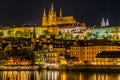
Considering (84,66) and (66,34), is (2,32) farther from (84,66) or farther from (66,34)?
(84,66)

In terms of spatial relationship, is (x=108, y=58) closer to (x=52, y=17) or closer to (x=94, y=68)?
(x=94, y=68)

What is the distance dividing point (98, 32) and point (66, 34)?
417 centimetres

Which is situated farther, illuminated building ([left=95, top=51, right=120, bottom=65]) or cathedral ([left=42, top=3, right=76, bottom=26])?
cathedral ([left=42, top=3, right=76, bottom=26])

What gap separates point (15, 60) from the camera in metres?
45.0

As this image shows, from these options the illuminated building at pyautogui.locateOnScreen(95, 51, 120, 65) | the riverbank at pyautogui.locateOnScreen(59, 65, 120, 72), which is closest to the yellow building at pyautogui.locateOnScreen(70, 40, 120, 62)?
the illuminated building at pyautogui.locateOnScreen(95, 51, 120, 65)

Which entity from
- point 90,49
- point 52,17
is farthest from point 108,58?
point 52,17

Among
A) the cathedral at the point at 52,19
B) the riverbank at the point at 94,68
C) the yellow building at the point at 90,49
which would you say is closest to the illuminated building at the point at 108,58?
the riverbank at the point at 94,68

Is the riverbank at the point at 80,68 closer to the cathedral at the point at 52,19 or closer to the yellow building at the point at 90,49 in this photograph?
the yellow building at the point at 90,49

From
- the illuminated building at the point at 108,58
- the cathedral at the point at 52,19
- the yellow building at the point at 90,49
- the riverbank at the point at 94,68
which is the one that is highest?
the cathedral at the point at 52,19

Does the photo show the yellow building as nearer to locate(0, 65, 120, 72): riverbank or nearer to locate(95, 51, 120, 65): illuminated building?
locate(95, 51, 120, 65): illuminated building

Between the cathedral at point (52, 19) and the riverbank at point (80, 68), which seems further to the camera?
the cathedral at point (52, 19)

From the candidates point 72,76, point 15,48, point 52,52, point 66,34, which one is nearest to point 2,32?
point 66,34

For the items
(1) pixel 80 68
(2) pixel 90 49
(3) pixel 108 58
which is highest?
(2) pixel 90 49

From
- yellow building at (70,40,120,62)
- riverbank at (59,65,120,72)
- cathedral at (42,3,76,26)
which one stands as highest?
cathedral at (42,3,76,26)
